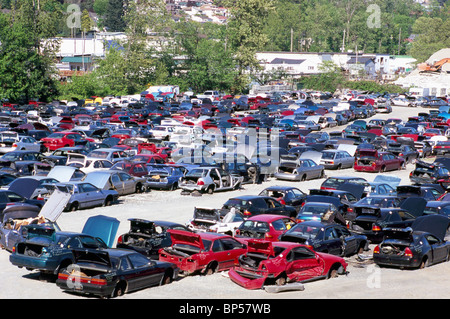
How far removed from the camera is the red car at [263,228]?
20641mm

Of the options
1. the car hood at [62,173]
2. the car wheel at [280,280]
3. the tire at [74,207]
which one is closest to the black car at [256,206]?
the tire at [74,207]

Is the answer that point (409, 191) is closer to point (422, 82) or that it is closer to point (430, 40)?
point (422, 82)

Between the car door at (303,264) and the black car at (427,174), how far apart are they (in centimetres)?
1845

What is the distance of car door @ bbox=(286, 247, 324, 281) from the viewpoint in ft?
55.8

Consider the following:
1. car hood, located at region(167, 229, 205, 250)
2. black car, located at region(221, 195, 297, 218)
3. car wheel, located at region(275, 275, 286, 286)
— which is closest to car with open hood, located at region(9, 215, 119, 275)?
car hood, located at region(167, 229, 205, 250)

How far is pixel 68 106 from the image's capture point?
207 ft

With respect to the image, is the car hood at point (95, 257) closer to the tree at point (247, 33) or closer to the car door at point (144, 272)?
the car door at point (144, 272)

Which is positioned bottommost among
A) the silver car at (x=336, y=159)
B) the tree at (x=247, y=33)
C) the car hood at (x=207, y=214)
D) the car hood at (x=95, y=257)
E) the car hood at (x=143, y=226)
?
the silver car at (x=336, y=159)

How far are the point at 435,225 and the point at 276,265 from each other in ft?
25.1

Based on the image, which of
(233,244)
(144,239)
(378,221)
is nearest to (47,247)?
(144,239)

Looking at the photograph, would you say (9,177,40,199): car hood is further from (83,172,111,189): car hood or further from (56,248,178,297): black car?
(56,248,178,297): black car

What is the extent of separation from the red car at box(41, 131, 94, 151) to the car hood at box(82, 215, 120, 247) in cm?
2096

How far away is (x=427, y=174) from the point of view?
1372 inches

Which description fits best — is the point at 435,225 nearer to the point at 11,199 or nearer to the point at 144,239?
the point at 144,239
